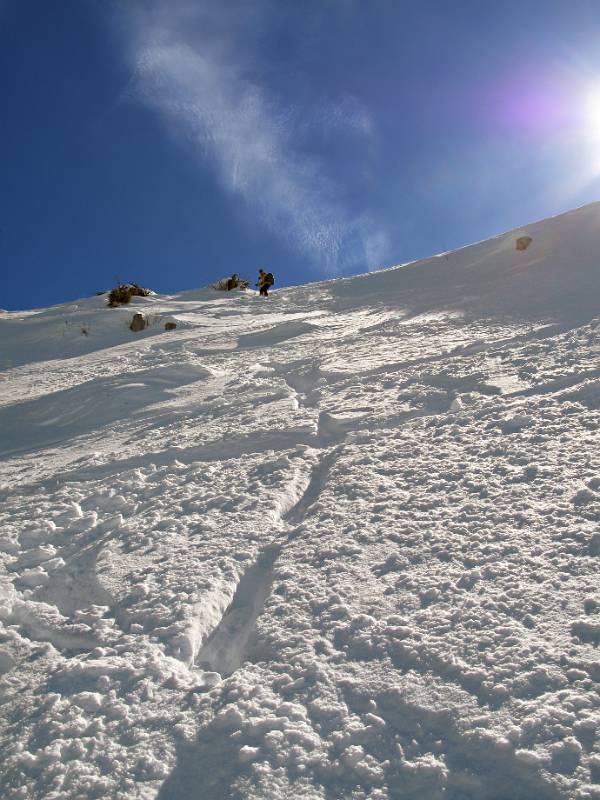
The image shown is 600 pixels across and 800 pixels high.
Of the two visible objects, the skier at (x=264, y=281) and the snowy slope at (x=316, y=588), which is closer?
the snowy slope at (x=316, y=588)

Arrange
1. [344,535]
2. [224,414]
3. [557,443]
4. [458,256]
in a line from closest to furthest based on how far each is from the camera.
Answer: [344,535], [557,443], [224,414], [458,256]

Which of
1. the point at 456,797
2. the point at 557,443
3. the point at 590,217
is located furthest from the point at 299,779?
the point at 590,217

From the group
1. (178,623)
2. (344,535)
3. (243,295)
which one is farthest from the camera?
(243,295)

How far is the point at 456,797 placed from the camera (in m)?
0.84

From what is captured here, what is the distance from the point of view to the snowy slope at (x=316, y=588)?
3.01 ft

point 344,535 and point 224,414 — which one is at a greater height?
point 224,414

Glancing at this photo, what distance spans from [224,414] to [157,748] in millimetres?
1820

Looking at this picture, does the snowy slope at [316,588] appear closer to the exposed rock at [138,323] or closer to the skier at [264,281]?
the exposed rock at [138,323]

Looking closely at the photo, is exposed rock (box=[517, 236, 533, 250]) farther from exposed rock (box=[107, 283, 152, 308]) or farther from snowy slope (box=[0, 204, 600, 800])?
exposed rock (box=[107, 283, 152, 308])

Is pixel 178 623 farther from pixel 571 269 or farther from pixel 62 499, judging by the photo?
pixel 571 269

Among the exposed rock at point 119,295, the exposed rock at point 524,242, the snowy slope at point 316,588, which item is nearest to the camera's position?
the snowy slope at point 316,588

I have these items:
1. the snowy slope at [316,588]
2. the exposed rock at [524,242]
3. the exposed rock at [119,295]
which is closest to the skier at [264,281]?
the exposed rock at [119,295]

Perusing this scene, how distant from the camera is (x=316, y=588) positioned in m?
1.33

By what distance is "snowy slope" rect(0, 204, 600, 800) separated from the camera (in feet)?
3.01
